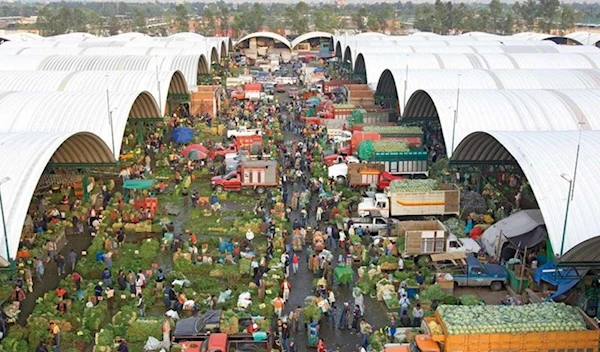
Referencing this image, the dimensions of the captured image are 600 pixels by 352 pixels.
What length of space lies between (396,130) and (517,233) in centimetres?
1398

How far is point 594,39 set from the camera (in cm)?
6875

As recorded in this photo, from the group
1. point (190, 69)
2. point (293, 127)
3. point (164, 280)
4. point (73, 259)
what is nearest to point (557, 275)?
point (164, 280)

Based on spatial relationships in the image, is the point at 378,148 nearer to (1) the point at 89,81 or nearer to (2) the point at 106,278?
(2) the point at 106,278

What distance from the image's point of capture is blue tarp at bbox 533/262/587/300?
14367 millimetres

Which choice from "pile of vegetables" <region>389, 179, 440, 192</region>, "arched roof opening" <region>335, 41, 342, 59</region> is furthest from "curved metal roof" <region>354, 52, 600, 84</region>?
"arched roof opening" <region>335, 41, 342, 59</region>

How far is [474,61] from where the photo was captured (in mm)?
42375

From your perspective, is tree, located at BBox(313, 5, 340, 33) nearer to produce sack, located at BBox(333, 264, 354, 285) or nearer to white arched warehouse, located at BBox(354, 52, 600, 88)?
white arched warehouse, located at BBox(354, 52, 600, 88)

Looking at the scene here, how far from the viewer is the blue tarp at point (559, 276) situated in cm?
1437

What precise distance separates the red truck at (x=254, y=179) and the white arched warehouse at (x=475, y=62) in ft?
65.2

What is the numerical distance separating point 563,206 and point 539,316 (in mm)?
3459

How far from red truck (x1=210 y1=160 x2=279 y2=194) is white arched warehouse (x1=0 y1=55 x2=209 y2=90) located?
18389 millimetres

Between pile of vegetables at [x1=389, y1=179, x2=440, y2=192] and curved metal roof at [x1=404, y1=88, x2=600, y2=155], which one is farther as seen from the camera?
curved metal roof at [x1=404, y1=88, x2=600, y2=155]

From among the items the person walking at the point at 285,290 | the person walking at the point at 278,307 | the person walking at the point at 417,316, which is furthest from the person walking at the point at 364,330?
the person walking at the point at 285,290

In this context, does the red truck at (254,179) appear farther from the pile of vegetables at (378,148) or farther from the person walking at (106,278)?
the person walking at (106,278)
